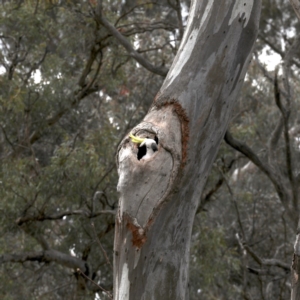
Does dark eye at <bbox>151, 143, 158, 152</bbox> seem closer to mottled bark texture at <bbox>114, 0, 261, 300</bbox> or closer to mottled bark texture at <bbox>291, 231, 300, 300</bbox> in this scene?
mottled bark texture at <bbox>114, 0, 261, 300</bbox>

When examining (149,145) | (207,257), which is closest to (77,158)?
(207,257)

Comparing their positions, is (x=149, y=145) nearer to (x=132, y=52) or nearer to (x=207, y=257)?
(x=132, y=52)

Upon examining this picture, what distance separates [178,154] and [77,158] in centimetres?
417

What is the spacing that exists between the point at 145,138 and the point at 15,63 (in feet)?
17.8

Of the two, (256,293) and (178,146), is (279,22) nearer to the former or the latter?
(256,293)

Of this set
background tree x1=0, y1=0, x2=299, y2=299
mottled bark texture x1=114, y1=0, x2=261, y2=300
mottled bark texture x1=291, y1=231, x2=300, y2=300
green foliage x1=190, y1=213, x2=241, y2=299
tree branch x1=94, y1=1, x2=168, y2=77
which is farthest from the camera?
green foliage x1=190, y1=213, x2=241, y2=299

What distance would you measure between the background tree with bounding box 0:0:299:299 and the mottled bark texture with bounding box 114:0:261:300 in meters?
2.63

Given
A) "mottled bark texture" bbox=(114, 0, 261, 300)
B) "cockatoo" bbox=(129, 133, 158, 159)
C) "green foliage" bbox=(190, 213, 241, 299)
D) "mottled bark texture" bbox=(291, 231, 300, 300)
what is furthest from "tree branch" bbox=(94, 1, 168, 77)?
"mottled bark texture" bbox=(291, 231, 300, 300)

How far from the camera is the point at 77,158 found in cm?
629

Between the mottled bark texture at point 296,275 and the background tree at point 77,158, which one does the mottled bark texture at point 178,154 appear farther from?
the background tree at point 77,158

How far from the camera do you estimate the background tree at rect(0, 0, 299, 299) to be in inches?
248

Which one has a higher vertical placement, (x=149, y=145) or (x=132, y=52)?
(x=132, y=52)

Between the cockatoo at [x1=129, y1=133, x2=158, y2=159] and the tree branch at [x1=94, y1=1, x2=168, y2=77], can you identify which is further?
the tree branch at [x1=94, y1=1, x2=168, y2=77]

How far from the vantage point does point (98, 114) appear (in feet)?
29.1
